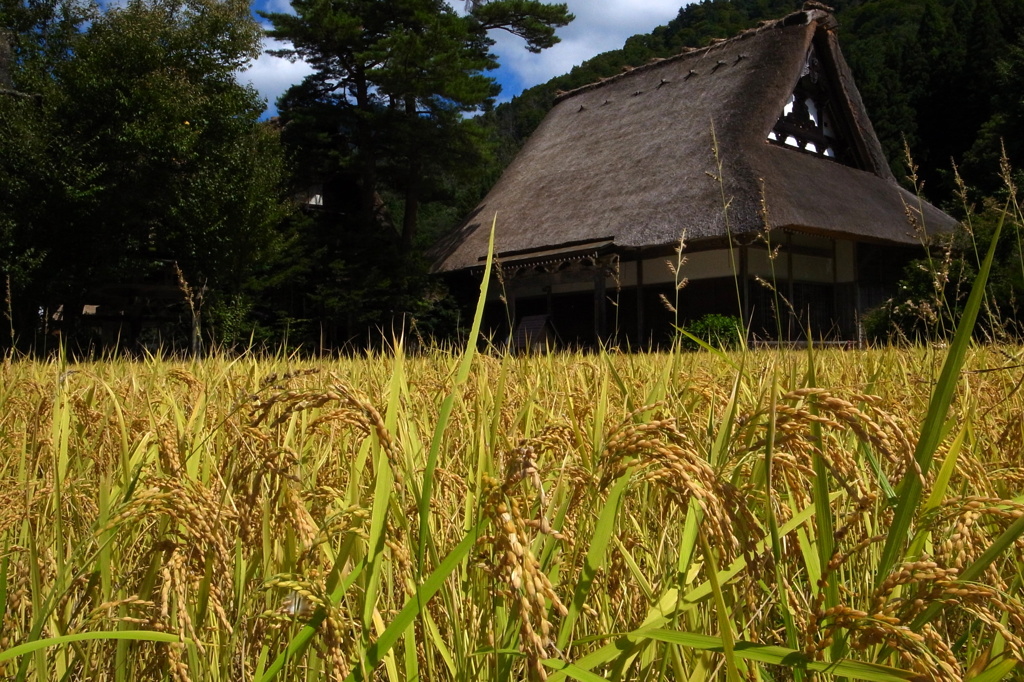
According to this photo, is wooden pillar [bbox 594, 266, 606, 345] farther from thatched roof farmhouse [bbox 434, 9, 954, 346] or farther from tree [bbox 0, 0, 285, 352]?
tree [bbox 0, 0, 285, 352]

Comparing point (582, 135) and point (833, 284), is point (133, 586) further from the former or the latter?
point (582, 135)

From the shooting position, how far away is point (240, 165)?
12.7 m

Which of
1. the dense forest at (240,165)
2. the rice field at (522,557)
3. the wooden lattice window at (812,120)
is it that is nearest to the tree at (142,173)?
the dense forest at (240,165)

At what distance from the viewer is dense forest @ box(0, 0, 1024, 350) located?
11352 millimetres

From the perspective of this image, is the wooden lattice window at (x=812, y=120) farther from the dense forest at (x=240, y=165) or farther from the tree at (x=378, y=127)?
the tree at (x=378, y=127)

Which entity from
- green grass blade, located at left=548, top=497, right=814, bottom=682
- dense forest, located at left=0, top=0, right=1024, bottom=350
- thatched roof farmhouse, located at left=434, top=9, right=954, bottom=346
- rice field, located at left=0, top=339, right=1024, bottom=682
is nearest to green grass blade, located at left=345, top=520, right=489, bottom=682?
rice field, located at left=0, top=339, right=1024, bottom=682

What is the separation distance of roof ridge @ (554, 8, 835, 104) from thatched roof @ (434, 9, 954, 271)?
0.03 m

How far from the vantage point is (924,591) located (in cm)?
56

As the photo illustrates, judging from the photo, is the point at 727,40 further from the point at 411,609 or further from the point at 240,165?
the point at 411,609

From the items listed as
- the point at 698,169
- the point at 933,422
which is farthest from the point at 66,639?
the point at 698,169

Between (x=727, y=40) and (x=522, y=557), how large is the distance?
1637cm

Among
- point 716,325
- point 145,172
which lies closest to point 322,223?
point 145,172

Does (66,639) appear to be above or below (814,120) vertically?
below

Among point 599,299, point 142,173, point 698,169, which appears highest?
point 698,169
